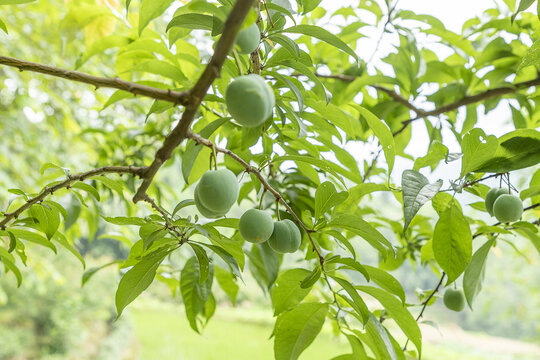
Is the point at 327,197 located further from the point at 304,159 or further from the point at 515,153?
the point at 515,153

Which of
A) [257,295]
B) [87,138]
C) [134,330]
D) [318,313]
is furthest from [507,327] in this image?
[318,313]

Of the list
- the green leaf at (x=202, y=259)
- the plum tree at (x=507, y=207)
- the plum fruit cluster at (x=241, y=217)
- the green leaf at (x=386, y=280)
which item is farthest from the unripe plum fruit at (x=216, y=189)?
the plum tree at (x=507, y=207)

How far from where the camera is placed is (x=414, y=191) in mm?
385

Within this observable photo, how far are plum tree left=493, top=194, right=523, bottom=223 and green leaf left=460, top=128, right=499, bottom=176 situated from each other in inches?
2.8

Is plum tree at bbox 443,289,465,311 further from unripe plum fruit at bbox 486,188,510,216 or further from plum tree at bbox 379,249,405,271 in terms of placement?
unripe plum fruit at bbox 486,188,510,216

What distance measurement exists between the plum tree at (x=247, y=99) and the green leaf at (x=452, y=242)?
28cm

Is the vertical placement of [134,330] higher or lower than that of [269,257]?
lower

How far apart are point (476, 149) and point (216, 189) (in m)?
0.27

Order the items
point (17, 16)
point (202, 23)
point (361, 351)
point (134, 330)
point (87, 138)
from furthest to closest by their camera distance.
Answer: point (134, 330) → point (17, 16) → point (87, 138) → point (361, 351) → point (202, 23)

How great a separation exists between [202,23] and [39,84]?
214 centimetres

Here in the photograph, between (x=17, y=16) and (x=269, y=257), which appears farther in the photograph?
(x=17, y=16)

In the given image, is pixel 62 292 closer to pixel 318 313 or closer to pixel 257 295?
pixel 257 295

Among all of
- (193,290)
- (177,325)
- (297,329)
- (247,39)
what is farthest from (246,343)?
(247,39)

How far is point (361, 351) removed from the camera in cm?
52
